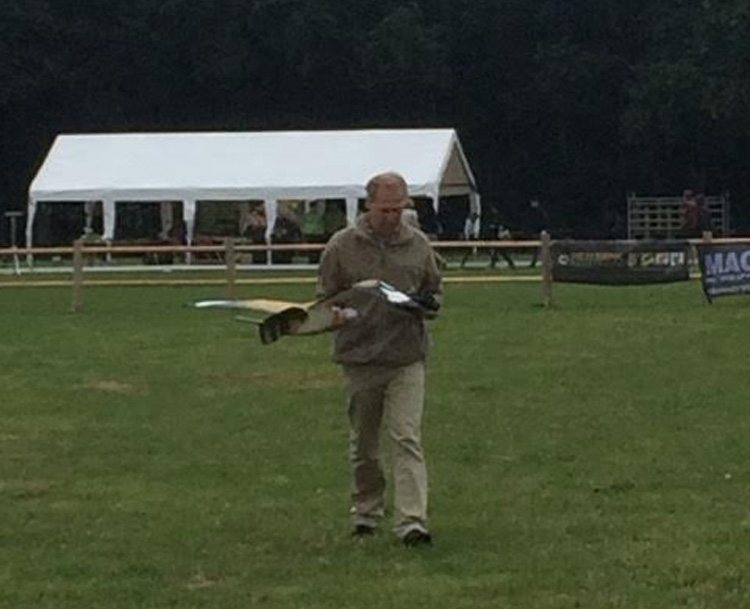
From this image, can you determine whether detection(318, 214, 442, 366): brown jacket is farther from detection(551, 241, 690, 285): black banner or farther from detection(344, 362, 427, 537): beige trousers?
detection(551, 241, 690, 285): black banner

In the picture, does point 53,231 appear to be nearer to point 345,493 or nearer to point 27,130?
point 27,130

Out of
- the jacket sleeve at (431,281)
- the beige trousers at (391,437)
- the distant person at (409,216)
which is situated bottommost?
the beige trousers at (391,437)

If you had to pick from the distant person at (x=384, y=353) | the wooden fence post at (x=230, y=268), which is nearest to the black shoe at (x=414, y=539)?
the distant person at (x=384, y=353)

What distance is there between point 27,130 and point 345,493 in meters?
52.0

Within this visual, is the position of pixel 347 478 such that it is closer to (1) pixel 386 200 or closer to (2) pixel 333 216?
(1) pixel 386 200

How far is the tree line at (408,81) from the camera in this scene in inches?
2330

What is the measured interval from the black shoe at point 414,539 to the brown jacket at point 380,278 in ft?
2.62

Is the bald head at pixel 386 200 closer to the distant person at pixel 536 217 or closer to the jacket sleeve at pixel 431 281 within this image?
the jacket sleeve at pixel 431 281

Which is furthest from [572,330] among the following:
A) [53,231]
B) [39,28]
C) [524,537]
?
[39,28]

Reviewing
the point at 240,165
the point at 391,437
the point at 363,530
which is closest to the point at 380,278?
the point at 391,437

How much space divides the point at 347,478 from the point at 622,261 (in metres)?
16.4

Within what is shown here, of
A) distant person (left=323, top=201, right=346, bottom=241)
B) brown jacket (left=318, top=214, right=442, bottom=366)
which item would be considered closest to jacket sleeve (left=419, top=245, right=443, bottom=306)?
brown jacket (left=318, top=214, right=442, bottom=366)

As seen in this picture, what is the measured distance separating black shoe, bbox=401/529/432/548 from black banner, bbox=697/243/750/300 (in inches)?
693

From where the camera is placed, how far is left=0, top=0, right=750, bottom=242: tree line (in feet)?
194
